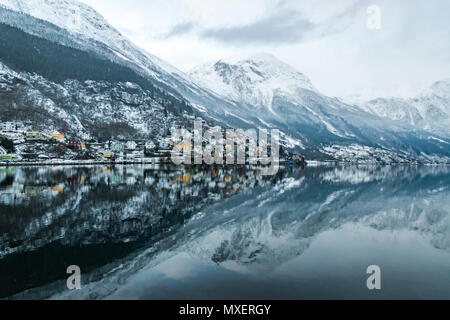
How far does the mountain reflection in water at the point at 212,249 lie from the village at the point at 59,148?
95154 mm

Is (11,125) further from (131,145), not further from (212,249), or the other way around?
(212,249)

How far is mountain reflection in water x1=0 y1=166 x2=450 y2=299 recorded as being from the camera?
16.3 metres

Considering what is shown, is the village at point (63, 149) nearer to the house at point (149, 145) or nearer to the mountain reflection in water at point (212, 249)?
the house at point (149, 145)

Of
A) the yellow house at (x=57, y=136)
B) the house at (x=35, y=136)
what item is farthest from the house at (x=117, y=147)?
the house at (x=35, y=136)

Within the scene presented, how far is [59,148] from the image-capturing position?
14088 cm

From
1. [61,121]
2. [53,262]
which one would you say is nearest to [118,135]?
[61,121]

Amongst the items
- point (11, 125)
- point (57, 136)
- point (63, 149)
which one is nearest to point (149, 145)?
point (57, 136)

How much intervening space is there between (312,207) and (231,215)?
13.3 m

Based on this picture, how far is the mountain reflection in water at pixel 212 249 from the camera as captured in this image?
16.3 metres

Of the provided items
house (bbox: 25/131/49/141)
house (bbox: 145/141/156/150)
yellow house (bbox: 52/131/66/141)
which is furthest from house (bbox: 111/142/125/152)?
house (bbox: 25/131/49/141)

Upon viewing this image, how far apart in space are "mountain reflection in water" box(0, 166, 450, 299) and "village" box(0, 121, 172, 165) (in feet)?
312

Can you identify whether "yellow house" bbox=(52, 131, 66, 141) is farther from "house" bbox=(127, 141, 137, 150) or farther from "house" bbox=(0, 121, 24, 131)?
"house" bbox=(127, 141, 137, 150)

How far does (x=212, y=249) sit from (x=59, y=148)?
135 metres

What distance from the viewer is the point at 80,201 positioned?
39.7m
